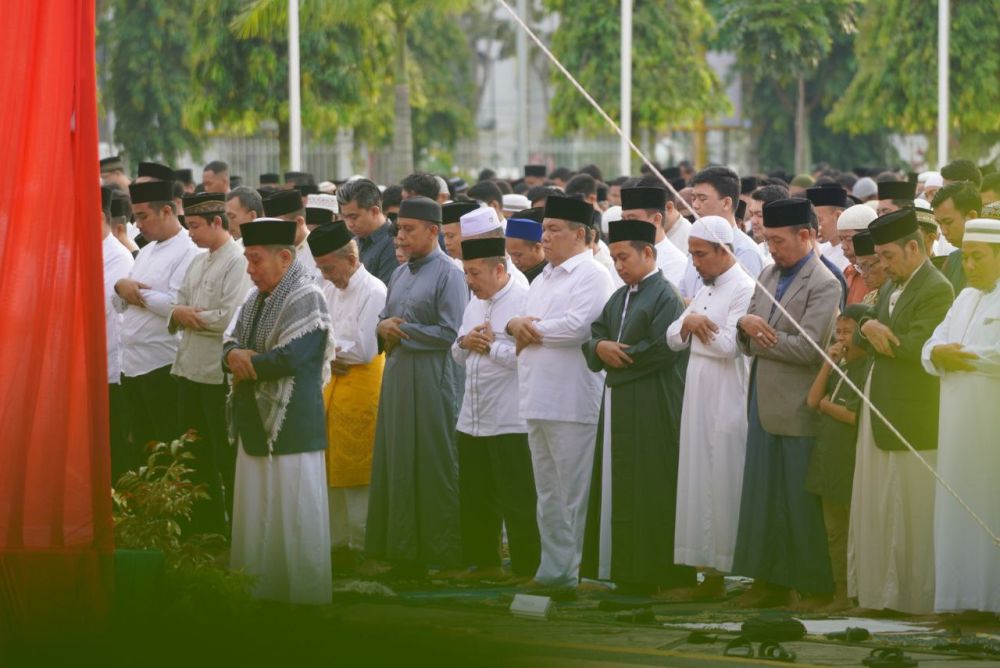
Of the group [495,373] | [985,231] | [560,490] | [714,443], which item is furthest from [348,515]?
[985,231]

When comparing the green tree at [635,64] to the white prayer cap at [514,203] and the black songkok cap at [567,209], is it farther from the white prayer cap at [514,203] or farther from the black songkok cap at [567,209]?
the black songkok cap at [567,209]

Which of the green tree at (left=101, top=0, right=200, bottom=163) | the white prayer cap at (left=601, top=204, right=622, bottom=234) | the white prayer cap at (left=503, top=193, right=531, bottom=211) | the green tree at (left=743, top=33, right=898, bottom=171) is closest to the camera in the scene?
the white prayer cap at (left=601, top=204, right=622, bottom=234)

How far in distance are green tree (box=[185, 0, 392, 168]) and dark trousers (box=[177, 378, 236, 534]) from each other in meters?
11.7

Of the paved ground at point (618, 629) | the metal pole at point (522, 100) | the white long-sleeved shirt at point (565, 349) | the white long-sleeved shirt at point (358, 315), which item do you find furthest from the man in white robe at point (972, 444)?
the metal pole at point (522, 100)

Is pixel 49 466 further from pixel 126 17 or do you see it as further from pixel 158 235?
pixel 126 17

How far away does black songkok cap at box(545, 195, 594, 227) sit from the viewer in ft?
33.1

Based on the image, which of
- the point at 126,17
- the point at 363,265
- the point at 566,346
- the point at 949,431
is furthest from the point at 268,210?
the point at 126,17

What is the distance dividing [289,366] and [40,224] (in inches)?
98.7

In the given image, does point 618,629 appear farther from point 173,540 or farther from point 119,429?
point 119,429

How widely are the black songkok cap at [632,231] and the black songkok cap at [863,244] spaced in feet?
3.38

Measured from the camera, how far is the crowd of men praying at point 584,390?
8805mm

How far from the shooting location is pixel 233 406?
900 cm

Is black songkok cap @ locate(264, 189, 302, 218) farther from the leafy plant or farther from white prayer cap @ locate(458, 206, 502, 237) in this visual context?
the leafy plant

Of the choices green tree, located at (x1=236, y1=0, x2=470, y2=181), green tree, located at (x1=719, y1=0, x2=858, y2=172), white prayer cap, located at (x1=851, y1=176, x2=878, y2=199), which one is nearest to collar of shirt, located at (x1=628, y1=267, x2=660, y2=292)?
white prayer cap, located at (x1=851, y1=176, x2=878, y2=199)
